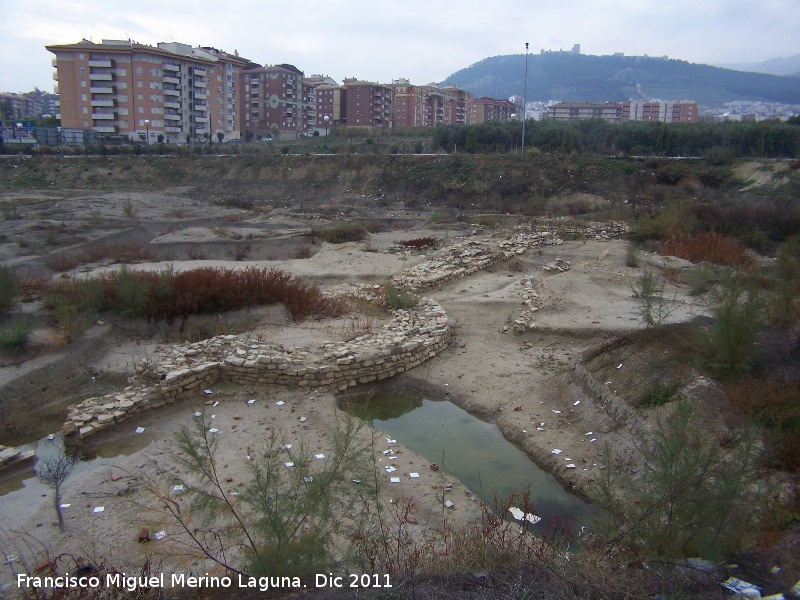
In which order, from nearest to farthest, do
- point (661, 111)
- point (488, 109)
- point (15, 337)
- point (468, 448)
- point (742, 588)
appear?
point (742, 588)
point (468, 448)
point (15, 337)
point (488, 109)
point (661, 111)

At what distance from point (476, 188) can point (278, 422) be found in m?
32.9

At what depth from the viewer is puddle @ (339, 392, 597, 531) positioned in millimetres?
7363

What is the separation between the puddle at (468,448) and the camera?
7363mm

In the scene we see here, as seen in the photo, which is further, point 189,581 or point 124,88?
point 124,88

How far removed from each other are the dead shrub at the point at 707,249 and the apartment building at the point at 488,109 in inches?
3834

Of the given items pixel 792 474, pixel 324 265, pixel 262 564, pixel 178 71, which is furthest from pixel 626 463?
pixel 178 71

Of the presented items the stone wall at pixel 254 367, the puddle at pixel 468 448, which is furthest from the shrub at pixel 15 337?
the puddle at pixel 468 448

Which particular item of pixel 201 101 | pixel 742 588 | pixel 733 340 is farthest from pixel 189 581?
pixel 201 101

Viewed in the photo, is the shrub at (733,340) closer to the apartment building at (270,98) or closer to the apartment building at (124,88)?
the apartment building at (124,88)

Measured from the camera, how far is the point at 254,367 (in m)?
10.3

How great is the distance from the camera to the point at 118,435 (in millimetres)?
8953

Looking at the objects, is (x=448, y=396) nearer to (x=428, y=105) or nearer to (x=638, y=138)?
(x=638, y=138)

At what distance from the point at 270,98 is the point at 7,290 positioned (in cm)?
8598

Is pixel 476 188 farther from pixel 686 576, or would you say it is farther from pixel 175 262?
pixel 686 576
